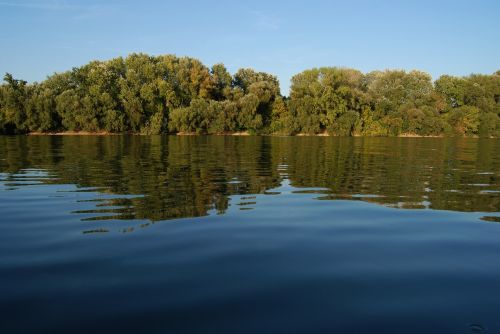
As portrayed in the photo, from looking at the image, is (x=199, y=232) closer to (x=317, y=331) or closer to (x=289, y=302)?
(x=289, y=302)

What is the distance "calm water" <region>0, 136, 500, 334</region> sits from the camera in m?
4.40

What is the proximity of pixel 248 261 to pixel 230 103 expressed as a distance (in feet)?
286

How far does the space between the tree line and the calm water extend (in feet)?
258

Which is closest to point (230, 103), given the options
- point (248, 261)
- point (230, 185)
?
point (230, 185)

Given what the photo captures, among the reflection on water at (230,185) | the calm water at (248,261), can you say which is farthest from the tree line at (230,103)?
the calm water at (248,261)

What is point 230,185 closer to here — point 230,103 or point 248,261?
point 248,261

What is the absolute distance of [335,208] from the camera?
34.5 ft

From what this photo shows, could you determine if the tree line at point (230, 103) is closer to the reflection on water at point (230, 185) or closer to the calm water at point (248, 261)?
the reflection on water at point (230, 185)

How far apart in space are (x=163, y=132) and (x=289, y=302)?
9029 centimetres

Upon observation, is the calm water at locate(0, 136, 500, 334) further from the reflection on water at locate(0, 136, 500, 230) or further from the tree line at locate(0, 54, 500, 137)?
the tree line at locate(0, 54, 500, 137)

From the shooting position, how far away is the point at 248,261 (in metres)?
6.24

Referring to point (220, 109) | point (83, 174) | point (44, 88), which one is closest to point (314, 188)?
point (83, 174)

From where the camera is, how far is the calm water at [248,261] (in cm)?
440

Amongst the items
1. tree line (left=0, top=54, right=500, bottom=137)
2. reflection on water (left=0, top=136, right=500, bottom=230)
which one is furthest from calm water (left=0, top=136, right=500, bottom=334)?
tree line (left=0, top=54, right=500, bottom=137)
